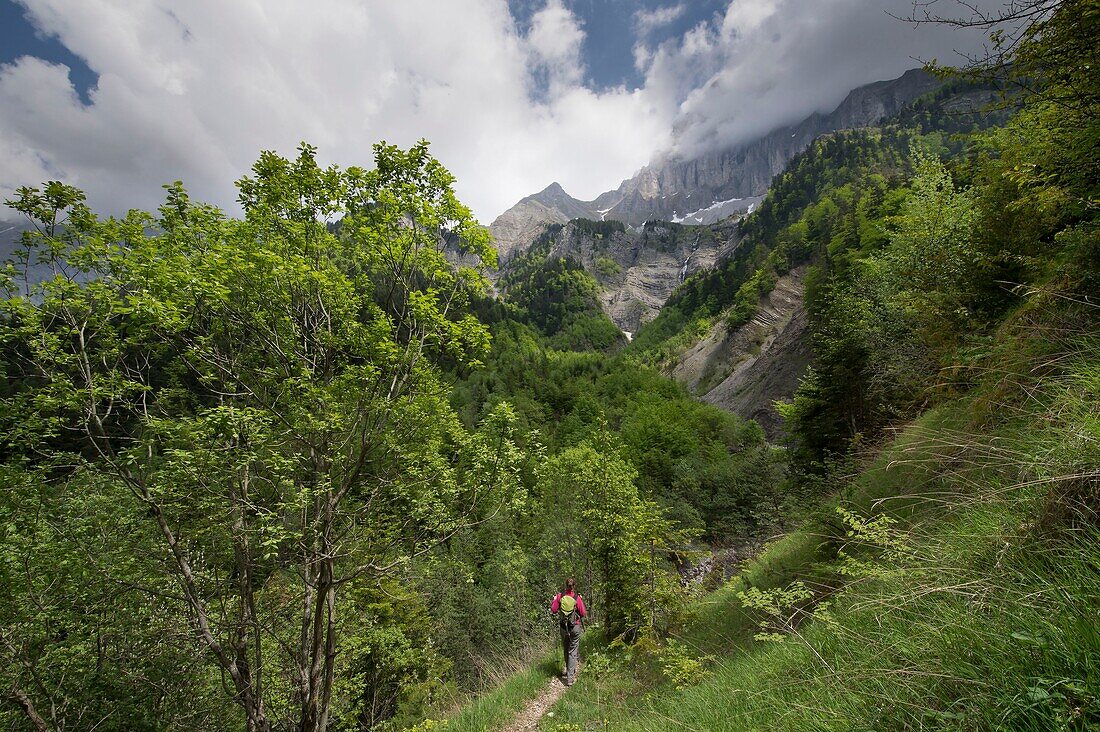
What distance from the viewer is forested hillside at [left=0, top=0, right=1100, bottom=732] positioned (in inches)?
97.4

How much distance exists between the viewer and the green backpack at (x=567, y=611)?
903 centimetres

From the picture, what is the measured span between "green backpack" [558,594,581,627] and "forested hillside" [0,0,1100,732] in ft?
3.91

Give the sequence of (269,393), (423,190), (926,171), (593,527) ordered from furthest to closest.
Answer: (926,171) → (593,527) → (269,393) → (423,190)

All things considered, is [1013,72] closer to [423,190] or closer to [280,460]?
[423,190]

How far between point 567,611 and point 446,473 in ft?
14.5

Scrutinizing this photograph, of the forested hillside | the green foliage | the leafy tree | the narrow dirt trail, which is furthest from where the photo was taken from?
the green foliage

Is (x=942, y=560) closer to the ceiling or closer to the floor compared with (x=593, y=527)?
closer to the ceiling

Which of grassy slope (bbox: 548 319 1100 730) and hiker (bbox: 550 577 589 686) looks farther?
hiker (bbox: 550 577 589 686)

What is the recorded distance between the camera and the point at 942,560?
2824 millimetres

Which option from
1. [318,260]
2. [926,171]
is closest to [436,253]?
[318,260]

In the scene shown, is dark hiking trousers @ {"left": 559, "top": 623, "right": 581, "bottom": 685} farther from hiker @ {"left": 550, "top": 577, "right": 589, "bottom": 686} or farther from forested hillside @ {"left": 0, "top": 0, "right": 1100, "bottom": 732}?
forested hillside @ {"left": 0, "top": 0, "right": 1100, "bottom": 732}

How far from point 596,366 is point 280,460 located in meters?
89.2

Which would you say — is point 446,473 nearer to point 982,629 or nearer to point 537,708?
point 537,708

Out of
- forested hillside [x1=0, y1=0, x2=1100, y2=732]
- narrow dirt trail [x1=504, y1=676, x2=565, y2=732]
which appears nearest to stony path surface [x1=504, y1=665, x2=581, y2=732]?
narrow dirt trail [x1=504, y1=676, x2=565, y2=732]
